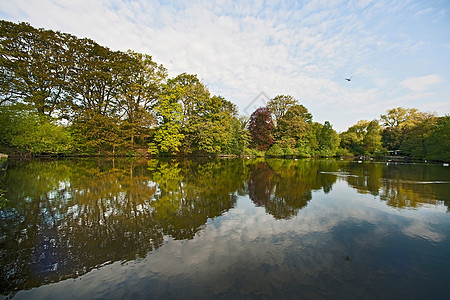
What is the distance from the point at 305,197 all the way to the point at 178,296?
5.35m

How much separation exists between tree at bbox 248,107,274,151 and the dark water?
3083 centimetres

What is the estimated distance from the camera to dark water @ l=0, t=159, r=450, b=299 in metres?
2.21

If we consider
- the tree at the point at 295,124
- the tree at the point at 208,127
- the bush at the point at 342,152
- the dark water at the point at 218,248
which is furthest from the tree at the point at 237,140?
the dark water at the point at 218,248

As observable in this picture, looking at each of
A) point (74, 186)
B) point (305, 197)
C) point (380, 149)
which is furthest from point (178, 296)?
point (380, 149)

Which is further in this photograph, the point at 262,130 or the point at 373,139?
the point at 373,139

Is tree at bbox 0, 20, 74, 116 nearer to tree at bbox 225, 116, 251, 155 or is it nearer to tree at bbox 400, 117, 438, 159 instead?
tree at bbox 225, 116, 251, 155

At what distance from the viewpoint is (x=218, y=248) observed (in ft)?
10.2

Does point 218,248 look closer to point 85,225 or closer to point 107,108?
point 85,225

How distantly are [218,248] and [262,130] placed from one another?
34.6 meters

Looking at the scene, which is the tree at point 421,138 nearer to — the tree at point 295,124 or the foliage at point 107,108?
the foliage at point 107,108

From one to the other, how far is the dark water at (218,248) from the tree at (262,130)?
30.8 m

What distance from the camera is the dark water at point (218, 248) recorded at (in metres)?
2.21

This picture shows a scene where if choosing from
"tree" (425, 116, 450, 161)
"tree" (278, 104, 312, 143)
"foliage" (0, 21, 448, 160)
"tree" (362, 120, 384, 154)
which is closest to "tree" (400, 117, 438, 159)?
"foliage" (0, 21, 448, 160)

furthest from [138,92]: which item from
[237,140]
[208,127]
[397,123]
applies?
[397,123]
